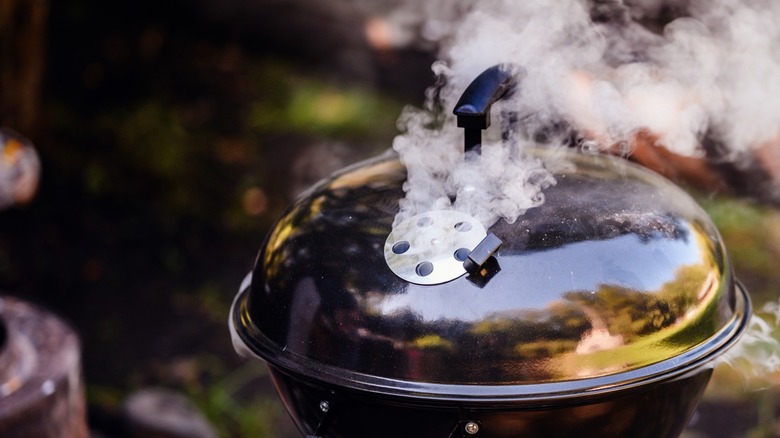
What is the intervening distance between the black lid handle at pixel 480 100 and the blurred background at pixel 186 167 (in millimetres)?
2272

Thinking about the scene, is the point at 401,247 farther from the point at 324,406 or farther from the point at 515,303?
the point at 324,406

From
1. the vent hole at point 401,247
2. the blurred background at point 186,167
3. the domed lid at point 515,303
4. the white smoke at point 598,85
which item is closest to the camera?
the domed lid at point 515,303

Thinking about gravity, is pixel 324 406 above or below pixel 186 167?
above

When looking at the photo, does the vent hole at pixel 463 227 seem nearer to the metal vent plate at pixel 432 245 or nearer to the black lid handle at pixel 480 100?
the metal vent plate at pixel 432 245

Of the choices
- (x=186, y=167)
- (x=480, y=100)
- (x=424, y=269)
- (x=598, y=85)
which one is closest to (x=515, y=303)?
(x=424, y=269)

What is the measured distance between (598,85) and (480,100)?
664 mm

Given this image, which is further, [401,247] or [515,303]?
[401,247]

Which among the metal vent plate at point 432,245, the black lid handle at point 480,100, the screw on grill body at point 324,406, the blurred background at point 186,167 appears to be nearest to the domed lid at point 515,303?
the metal vent plate at point 432,245

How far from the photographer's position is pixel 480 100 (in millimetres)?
1947

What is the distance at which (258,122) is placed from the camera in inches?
304

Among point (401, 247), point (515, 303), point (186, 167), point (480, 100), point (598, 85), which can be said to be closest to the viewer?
point (515, 303)

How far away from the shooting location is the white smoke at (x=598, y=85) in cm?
206

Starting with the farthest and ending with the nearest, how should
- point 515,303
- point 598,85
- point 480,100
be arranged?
point 598,85 < point 480,100 < point 515,303

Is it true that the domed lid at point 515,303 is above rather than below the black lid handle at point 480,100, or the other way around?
below
